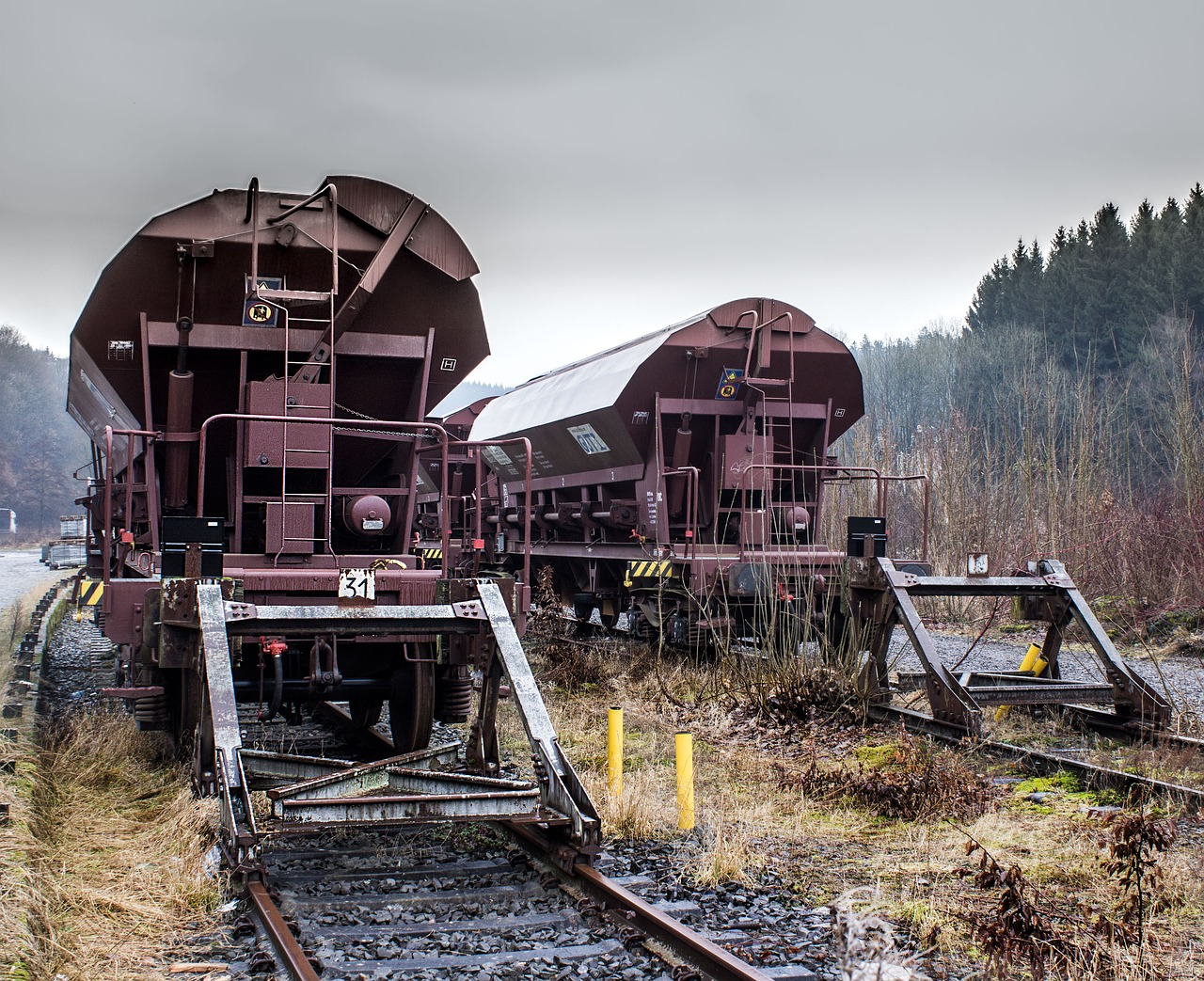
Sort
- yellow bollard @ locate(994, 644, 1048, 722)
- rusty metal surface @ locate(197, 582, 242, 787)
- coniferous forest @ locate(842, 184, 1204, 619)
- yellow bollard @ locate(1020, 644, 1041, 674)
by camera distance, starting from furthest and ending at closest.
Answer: coniferous forest @ locate(842, 184, 1204, 619) < yellow bollard @ locate(1020, 644, 1041, 674) < yellow bollard @ locate(994, 644, 1048, 722) < rusty metal surface @ locate(197, 582, 242, 787)

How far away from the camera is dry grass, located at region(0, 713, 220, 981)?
4.52m

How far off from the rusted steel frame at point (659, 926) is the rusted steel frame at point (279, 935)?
51.7 inches

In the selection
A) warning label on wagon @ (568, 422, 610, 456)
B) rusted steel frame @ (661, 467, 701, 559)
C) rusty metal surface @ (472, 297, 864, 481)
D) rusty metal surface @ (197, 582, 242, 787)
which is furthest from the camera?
warning label on wagon @ (568, 422, 610, 456)

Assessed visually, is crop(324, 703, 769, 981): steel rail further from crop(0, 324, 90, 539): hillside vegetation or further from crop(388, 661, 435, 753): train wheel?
crop(0, 324, 90, 539): hillside vegetation

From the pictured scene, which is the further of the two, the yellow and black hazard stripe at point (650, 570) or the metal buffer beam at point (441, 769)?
the yellow and black hazard stripe at point (650, 570)

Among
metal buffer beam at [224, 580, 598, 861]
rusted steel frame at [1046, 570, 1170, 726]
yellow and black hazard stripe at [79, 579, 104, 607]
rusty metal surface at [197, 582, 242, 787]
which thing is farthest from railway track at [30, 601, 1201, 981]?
yellow and black hazard stripe at [79, 579, 104, 607]

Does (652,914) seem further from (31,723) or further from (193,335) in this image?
(31,723)

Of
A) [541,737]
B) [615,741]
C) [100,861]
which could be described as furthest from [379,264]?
[100,861]

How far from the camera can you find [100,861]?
577 cm

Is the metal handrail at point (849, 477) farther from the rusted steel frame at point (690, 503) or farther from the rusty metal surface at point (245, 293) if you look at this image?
the rusty metal surface at point (245, 293)

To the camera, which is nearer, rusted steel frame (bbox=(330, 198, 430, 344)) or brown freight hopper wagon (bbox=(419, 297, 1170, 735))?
rusted steel frame (bbox=(330, 198, 430, 344))

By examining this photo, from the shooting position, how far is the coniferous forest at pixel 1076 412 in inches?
761

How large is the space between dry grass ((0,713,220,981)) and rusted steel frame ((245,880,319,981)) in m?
0.23

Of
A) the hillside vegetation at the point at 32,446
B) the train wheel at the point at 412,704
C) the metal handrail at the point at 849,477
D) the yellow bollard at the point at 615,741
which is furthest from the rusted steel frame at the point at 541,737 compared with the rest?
the hillside vegetation at the point at 32,446
